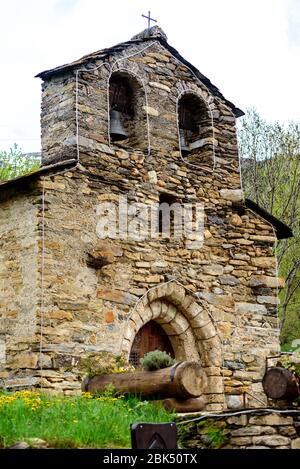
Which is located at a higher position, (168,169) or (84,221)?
(168,169)

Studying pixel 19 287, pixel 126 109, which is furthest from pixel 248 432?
pixel 126 109

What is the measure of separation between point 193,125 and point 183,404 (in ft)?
18.6

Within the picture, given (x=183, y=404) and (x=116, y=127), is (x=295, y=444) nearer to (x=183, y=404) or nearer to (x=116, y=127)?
(x=183, y=404)

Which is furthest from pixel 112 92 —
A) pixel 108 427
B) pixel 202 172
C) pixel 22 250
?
pixel 108 427

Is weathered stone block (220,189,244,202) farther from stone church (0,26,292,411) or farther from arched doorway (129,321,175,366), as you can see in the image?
arched doorway (129,321,175,366)

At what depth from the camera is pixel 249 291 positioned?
12.6 metres

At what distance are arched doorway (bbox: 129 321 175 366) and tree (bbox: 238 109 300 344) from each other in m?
7.28

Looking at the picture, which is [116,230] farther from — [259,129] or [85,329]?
[259,129]

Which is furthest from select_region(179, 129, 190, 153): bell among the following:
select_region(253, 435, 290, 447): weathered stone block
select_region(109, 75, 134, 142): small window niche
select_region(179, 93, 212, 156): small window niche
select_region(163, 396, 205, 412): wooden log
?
select_region(253, 435, 290, 447): weathered stone block

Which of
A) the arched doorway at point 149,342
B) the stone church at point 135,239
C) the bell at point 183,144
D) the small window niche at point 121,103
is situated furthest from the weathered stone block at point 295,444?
the bell at point 183,144

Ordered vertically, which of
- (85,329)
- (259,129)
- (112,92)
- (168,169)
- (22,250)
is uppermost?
(259,129)

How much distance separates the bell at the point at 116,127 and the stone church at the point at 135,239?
40mm

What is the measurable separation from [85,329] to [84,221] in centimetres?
141
